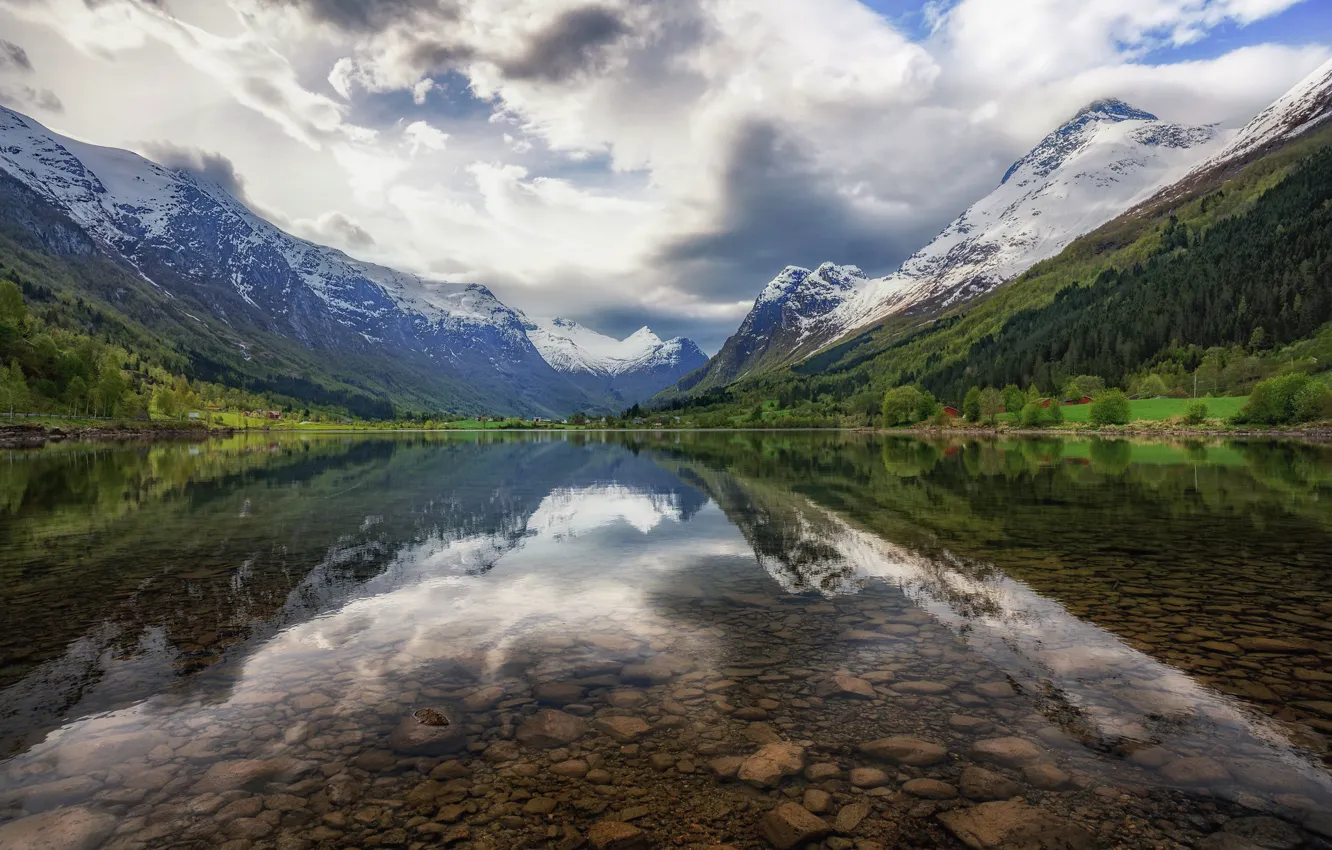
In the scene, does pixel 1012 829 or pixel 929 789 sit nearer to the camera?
pixel 1012 829

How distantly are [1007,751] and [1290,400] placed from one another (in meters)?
189

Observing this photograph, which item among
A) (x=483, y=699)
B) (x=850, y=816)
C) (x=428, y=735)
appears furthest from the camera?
(x=483, y=699)

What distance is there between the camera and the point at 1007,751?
33.4 feet

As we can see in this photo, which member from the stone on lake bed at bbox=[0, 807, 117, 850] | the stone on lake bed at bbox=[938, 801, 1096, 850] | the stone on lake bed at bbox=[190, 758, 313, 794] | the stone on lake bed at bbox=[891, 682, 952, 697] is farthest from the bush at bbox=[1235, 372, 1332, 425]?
the stone on lake bed at bbox=[0, 807, 117, 850]

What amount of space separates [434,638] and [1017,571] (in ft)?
63.2

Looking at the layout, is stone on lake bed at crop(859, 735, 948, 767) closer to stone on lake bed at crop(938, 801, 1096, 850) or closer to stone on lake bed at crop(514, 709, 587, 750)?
stone on lake bed at crop(938, 801, 1096, 850)

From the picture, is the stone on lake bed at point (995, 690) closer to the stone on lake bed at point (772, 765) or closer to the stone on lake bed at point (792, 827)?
the stone on lake bed at point (772, 765)

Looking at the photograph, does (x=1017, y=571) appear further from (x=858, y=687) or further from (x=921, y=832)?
(x=921, y=832)

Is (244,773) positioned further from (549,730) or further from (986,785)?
(986,785)

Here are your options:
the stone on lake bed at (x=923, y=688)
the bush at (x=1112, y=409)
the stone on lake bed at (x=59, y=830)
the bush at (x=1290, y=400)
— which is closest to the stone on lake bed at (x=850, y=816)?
the stone on lake bed at (x=923, y=688)

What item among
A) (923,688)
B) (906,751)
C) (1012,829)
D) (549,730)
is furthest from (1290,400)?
(549,730)

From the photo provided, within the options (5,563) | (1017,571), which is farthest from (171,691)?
(1017,571)

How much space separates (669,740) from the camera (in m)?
10.8

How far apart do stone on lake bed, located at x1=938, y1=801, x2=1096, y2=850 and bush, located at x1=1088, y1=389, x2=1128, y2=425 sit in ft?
681
